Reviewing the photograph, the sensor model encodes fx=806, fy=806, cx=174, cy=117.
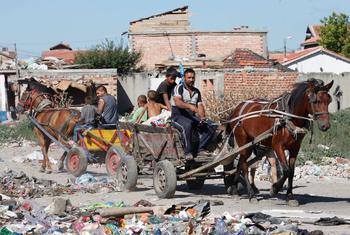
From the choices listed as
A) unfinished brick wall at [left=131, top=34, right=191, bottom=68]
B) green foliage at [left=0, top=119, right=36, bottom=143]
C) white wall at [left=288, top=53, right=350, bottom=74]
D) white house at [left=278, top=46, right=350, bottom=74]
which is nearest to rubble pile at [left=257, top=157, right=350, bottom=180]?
green foliage at [left=0, top=119, right=36, bottom=143]

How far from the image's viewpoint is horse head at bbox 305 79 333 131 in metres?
12.3

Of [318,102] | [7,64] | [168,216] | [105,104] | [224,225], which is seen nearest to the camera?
[224,225]

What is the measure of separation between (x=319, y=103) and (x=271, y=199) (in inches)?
84.6

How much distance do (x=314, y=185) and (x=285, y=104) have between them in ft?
14.1

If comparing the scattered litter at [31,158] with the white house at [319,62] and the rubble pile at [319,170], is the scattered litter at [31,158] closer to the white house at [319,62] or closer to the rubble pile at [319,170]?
the rubble pile at [319,170]

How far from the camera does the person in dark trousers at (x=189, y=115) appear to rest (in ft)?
45.2

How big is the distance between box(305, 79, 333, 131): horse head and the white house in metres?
45.5

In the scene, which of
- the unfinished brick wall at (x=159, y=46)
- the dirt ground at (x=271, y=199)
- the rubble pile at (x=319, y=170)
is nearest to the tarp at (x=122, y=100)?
the unfinished brick wall at (x=159, y=46)

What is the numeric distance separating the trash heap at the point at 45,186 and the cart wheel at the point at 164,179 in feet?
4.38

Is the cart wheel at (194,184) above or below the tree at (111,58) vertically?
below

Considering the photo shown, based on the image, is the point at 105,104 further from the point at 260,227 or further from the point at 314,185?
the point at 260,227

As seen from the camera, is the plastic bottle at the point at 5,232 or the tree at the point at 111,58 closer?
the plastic bottle at the point at 5,232

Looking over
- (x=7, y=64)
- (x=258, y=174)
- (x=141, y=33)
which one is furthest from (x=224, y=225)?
(x=141, y=33)

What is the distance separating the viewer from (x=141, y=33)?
53.7m
